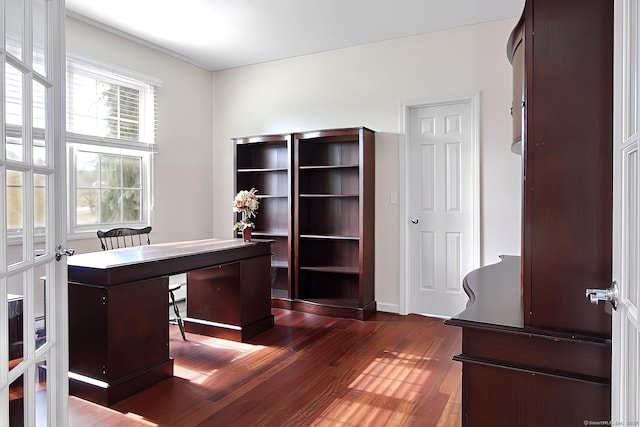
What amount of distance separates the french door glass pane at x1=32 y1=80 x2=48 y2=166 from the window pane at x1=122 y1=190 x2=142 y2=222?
3.01 metres

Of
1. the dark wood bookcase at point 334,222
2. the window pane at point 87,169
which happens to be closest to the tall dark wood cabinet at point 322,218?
the dark wood bookcase at point 334,222

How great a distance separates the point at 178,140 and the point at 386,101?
235cm

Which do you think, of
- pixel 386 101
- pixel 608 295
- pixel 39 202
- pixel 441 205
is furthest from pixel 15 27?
pixel 441 205

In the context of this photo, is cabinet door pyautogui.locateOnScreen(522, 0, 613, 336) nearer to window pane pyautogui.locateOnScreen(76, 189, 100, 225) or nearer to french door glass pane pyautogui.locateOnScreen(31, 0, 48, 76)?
french door glass pane pyautogui.locateOnScreen(31, 0, 48, 76)

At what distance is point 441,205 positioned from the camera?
13.6 feet

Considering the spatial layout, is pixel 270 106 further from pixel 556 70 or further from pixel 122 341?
pixel 556 70

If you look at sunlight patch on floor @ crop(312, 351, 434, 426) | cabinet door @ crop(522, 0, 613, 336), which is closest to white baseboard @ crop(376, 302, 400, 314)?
sunlight patch on floor @ crop(312, 351, 434, 426)

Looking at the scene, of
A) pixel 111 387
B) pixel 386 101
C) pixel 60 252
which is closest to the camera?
pixel 60 252

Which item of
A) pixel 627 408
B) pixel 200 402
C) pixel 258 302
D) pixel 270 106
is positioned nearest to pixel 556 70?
pixel 627 408

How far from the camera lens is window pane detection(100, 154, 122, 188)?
4.12 meters

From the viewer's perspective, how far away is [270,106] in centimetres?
496

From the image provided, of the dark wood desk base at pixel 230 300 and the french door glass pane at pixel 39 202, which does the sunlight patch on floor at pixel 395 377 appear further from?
the french door glass pane at pixel 39 202

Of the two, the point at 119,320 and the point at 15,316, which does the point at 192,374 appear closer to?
the point at 119,320

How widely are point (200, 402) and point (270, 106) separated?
344 cm
